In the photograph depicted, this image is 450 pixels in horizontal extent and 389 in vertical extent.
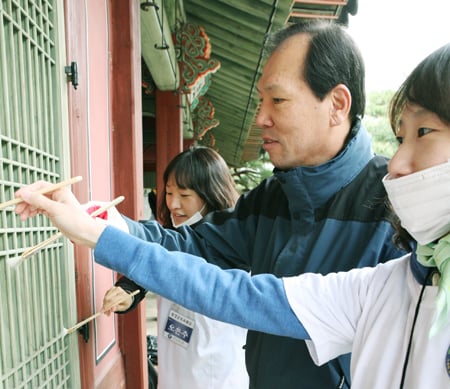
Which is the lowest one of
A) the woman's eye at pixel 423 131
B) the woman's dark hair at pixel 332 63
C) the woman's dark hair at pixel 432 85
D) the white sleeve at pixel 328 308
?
the white sleeve at pixel 328 308

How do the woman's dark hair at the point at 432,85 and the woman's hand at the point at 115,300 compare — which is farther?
the woman's hand at the point at 115,300

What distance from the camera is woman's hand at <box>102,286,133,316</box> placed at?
5.87 ft

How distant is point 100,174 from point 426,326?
5.26 feet

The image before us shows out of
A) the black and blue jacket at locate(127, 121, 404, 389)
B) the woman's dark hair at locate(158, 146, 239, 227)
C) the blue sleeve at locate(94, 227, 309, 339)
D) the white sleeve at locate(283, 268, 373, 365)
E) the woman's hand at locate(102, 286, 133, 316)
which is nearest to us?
the blue sleeve at locate(94, 227, 309, 339)

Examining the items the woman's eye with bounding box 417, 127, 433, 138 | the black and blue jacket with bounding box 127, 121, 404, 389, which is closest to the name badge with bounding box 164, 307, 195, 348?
the black and blue jacket with bounding box 127, 121, 404, 389

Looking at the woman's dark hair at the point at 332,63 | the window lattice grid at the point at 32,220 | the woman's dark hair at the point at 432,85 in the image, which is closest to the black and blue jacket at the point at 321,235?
the woman's dark hair at the point at 332,63

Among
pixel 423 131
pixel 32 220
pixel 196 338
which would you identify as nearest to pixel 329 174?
pixel 423 131

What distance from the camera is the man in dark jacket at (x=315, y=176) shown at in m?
1.41

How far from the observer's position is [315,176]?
148 centimetres

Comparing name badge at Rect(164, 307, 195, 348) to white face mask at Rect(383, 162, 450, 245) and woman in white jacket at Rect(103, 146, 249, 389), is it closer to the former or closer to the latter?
woman in white jacket at Rect(103, 146, 249, 389)

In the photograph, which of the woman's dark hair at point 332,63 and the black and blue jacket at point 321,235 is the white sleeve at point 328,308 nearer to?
the black and blue jacket at point 321,235

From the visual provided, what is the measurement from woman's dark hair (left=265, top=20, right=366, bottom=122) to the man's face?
3cm

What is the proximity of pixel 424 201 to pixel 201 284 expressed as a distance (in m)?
0.52

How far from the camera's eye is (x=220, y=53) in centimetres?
570
